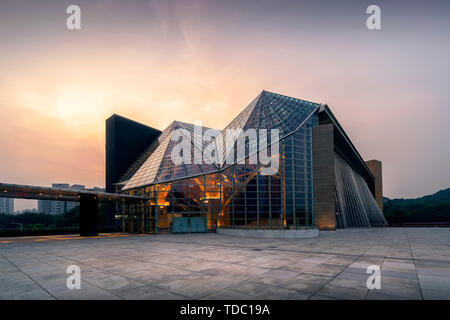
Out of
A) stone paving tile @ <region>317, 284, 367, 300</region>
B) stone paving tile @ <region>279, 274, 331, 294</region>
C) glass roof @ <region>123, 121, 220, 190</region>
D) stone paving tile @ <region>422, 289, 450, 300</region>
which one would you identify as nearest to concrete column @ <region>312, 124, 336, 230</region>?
glass roof @ <region>123, 121, 220, 190</region>

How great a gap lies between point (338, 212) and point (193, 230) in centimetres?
2476

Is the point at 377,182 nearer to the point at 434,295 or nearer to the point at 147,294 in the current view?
the point at 434,295

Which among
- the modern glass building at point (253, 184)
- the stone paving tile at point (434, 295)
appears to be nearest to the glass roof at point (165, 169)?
the modern glass building at point (253, 184)

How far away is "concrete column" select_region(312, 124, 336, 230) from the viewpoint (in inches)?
1454

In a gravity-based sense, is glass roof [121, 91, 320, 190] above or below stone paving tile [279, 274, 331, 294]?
above

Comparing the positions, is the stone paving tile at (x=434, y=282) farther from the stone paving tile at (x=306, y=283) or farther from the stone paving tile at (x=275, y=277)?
the stone paving tile at (x=275, y=277)

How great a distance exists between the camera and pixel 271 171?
31703mm

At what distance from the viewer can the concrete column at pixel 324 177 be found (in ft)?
121

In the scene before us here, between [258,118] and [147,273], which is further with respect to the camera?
[258,118]

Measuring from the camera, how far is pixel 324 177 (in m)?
37.9

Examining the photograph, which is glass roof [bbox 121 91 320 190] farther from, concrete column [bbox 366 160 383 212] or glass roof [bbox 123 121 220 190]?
concrete column [bbox 366 160 383 212]
